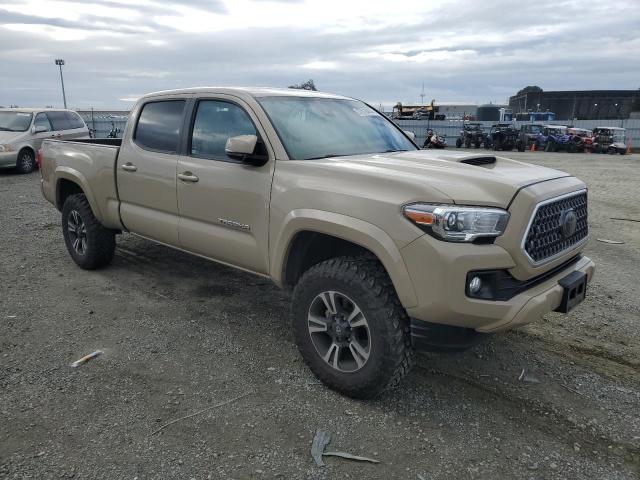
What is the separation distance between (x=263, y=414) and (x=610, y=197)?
11270mm

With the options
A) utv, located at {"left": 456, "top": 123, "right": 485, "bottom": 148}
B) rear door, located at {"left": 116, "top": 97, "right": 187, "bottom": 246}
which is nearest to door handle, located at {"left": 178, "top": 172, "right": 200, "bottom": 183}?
rear door, located at {"left": 116, "top": 97, "right": 187, "bottom": 246}

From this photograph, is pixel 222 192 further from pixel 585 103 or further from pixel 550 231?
pixel 585 103

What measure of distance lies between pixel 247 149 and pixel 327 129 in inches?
31.9

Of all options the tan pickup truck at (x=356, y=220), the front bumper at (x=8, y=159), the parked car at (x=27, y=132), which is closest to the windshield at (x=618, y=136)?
the parked car at (x=27, y=132)

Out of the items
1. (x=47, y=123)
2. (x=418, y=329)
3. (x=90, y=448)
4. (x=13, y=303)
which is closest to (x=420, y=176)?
(x=418, y=329)

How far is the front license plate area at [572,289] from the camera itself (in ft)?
9.65

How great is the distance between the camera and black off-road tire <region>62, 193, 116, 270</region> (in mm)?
5320

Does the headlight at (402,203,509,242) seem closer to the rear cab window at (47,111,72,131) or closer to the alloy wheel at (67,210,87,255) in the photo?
the alloy wheel at (67,210,87,255)

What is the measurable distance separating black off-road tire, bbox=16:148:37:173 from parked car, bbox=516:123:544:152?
25350mm

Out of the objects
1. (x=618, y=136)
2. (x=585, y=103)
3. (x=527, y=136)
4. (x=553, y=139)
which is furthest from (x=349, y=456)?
(x=585, y=103)

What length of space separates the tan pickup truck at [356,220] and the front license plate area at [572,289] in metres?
0.01

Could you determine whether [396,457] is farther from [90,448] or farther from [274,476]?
[90,448]

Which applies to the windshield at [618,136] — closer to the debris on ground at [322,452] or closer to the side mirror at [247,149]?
the side mirror at [247,149]

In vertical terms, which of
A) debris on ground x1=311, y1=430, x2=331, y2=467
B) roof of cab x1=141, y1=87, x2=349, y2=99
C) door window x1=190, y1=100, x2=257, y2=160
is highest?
roof of cab x1=141, y1=87, x2=349, y2=99
